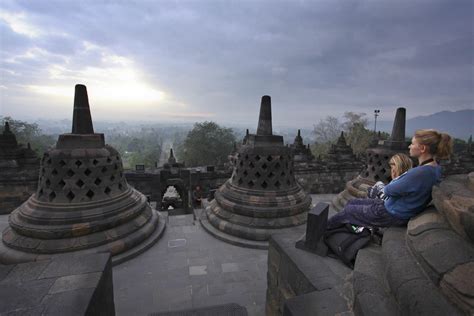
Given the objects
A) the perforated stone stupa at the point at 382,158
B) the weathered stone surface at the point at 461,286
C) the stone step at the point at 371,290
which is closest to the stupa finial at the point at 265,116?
the perforated stone stupa at the point at 382,158

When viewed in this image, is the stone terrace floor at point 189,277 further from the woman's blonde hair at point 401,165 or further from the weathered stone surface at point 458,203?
the weathered stone surface at point 458,203

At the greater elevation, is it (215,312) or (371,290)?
(371,290)

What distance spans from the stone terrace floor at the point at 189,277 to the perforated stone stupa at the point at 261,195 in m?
0.53

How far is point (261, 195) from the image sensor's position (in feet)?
20.1

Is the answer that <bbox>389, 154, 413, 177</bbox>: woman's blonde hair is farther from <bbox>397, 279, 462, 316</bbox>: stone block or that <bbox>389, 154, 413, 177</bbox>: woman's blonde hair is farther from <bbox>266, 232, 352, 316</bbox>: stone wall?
<bbox>397, 279, 462, 316</bbox>: stone block

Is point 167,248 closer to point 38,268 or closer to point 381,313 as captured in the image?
point 38,268

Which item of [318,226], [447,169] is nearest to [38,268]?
[318,226]

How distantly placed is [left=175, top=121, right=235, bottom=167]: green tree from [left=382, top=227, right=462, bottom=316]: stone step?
43.2 meters

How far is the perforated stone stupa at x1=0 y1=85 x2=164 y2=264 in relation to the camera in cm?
460

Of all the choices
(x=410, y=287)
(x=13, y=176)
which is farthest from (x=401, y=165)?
(x=13, y=176)

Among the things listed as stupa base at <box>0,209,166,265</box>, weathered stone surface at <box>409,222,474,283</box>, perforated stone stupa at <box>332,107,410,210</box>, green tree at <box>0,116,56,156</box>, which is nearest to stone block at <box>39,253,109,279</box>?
stupa base at <box>0,209,166,265</box>

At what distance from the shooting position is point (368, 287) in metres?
1.83

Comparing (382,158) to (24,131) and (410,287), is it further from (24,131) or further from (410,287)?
(24,131)

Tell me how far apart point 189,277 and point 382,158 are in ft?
21.4
